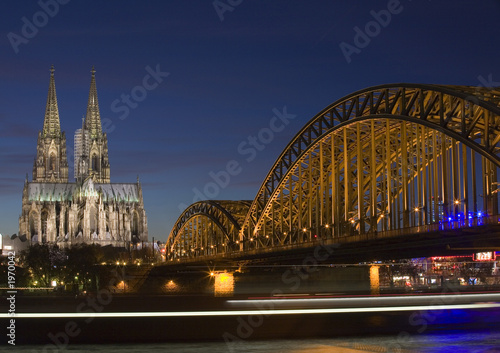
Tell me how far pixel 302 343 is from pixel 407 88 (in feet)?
104

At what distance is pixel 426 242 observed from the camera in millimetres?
55625

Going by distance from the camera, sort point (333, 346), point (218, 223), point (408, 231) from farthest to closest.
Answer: point (218, 223), point (408, 231), point (333, 346)

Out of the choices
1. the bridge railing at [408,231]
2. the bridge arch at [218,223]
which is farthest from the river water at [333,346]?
the bridge arch at [218,223]

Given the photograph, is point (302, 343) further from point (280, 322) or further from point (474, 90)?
point (474, 90)

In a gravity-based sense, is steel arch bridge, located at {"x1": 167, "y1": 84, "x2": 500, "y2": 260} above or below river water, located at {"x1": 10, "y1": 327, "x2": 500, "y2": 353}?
above

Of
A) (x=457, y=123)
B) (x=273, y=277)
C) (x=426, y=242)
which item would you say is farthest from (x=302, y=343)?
(x=273, y=277)

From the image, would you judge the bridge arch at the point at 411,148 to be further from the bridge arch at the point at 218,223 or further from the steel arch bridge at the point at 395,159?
the bridge arch at the point at 218,223

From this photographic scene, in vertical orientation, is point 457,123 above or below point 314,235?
above

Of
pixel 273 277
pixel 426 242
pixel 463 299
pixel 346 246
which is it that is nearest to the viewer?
pixel 463 299

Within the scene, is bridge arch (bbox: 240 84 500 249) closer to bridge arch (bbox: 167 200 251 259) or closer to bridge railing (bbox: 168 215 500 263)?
bridge railing (bbox: 168 215 500 263)

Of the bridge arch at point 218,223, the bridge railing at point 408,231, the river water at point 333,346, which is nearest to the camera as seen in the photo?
the river water at point 333,346

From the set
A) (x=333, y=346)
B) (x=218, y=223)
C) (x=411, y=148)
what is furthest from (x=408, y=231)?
(x=218, y=223)

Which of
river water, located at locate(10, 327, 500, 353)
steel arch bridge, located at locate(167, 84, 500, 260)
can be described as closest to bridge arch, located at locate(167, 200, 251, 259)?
steel arch bridge, located at locate(167, 84, 500, 260)

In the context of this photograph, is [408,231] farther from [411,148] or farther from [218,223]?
[218,223]
